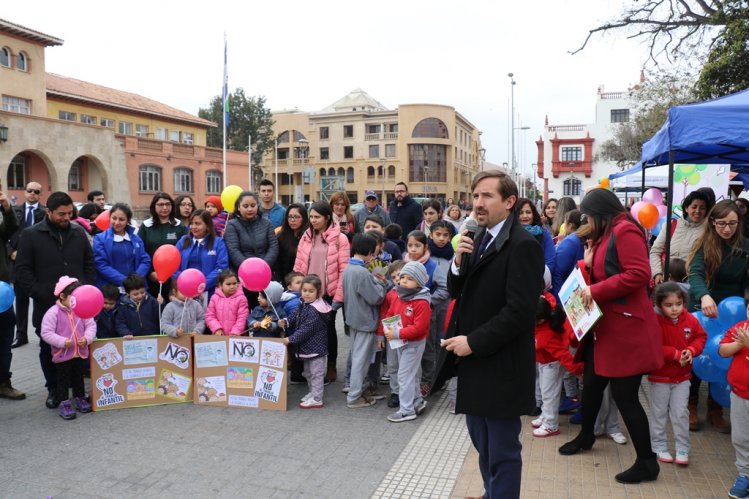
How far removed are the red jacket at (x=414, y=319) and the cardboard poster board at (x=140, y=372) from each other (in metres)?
2.21

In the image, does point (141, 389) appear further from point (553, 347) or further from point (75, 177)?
point (75, 177)

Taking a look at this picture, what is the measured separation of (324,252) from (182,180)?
39.2m

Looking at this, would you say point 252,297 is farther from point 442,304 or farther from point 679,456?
point 679,456

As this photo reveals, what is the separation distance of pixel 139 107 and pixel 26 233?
41086 mm

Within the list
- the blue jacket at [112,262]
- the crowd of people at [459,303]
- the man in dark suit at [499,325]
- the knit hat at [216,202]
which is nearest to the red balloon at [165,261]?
the crowd of people at [459,303]

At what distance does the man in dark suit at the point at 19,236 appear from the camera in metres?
7.88

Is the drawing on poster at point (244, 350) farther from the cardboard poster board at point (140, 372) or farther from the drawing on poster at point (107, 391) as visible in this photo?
the drawing on poster at point (107, 391)

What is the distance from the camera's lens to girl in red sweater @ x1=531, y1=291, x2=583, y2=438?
4902 millimetres

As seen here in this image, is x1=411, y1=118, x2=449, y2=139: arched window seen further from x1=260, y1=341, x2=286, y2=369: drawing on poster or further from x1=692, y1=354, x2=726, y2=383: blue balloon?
x1=692, y1=354, x2=726, y2=383: blue balloon

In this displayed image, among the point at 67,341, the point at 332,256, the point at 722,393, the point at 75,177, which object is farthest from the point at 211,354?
the point at 75,177

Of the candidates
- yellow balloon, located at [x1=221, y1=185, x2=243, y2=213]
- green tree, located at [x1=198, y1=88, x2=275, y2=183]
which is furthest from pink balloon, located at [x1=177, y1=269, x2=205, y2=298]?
green tree, located at [x1=198, y1=88, x2=275, y2=183]

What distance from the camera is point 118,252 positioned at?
6.37m

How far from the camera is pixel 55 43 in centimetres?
3453

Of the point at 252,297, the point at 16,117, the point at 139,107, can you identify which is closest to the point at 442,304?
the point at 252,297
